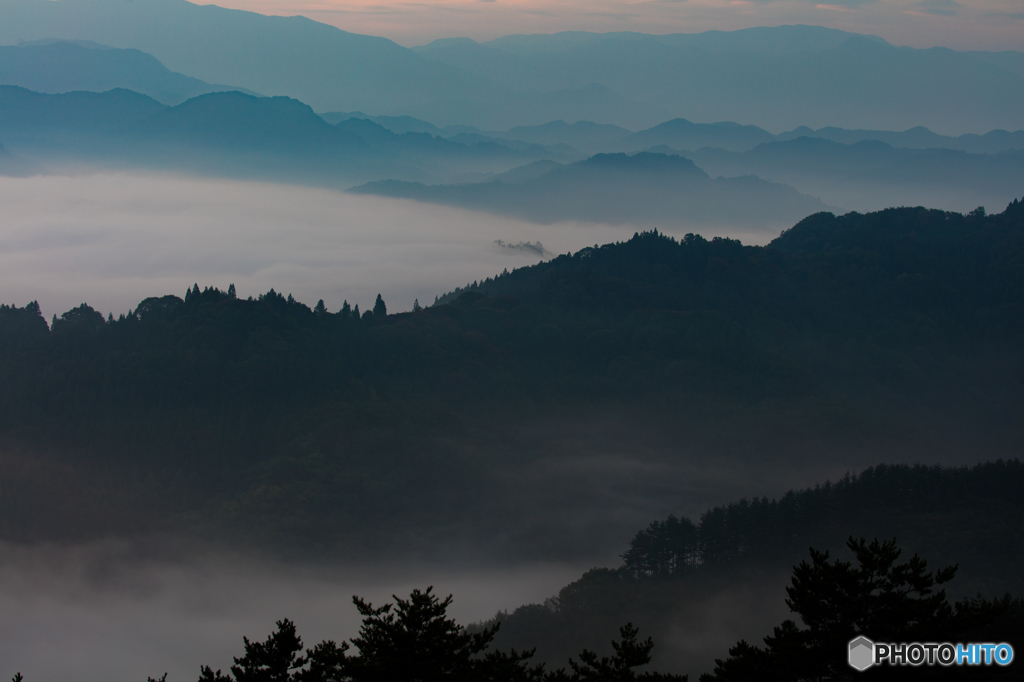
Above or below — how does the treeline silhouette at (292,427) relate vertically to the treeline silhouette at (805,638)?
above

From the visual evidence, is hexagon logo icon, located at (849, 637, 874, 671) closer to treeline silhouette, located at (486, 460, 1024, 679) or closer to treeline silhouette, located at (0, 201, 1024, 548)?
treeline silhouette, located at (486, 460, 1024, 679)

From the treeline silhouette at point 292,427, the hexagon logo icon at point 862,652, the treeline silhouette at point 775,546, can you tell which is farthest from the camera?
the treeline silhouette at point 292,427

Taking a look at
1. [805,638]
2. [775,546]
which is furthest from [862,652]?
[775,546]

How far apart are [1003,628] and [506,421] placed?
138 metres

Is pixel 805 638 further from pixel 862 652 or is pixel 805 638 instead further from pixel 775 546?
pixel 775 546

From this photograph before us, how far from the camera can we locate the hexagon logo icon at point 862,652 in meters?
22.4

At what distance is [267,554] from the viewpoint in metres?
136

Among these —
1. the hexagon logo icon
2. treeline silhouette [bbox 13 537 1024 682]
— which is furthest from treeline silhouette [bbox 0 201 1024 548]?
Answer: the hexagon logo icon

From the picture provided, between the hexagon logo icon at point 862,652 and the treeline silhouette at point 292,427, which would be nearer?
the hexagon logo icon at point 862,652

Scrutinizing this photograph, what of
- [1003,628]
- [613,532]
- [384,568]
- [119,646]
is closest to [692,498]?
[613,532]

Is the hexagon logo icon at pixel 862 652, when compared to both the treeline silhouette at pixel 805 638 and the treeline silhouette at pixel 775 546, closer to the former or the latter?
the treeline silhouette at pixel 805 638

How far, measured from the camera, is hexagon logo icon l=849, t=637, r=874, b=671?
2242cm

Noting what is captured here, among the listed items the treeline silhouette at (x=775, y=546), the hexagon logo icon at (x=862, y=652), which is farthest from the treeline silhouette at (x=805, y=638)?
the treeline silhouette at (x=775, y=546)

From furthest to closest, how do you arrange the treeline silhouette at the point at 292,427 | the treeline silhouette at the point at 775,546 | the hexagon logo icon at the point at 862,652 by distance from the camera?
1. the treeline silhouette at the point at 292,427
2. the treeline silhouette at the point at 775,546
3. the hexagon logo icon at the point at 862,652
